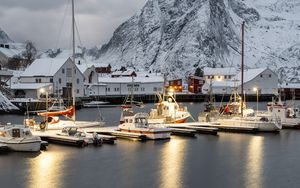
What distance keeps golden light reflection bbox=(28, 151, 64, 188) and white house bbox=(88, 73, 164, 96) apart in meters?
77.6

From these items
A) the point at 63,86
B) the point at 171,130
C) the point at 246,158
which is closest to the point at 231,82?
the point at 63,86

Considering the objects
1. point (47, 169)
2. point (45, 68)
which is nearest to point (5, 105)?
point (45, 68)

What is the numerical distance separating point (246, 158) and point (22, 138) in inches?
627

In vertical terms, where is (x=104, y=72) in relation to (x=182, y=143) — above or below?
above

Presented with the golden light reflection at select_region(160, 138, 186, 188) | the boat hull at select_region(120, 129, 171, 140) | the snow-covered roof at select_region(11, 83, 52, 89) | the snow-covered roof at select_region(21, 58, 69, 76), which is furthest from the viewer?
the snow-covered roof at select_region(21, 58, 69, 76)

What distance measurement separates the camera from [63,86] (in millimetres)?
97625

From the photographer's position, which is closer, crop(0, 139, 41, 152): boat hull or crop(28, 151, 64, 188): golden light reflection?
crop(28, 151, 64, 188): golden light reflection

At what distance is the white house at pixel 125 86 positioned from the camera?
385ft

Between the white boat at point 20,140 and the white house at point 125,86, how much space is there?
75.6 metres

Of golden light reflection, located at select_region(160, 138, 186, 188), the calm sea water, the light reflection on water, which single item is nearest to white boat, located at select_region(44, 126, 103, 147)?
the calm sea water

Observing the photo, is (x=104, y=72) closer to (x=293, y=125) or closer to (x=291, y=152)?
(x=293, y=125)

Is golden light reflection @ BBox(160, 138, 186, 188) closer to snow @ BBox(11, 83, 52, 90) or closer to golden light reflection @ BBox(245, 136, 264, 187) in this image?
golden light reflection @ BBox(245, 136, 264, 187)

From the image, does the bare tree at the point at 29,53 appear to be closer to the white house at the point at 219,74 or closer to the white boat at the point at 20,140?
the white house at the point at 219,74

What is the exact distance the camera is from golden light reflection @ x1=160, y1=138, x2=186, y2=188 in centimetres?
2877
